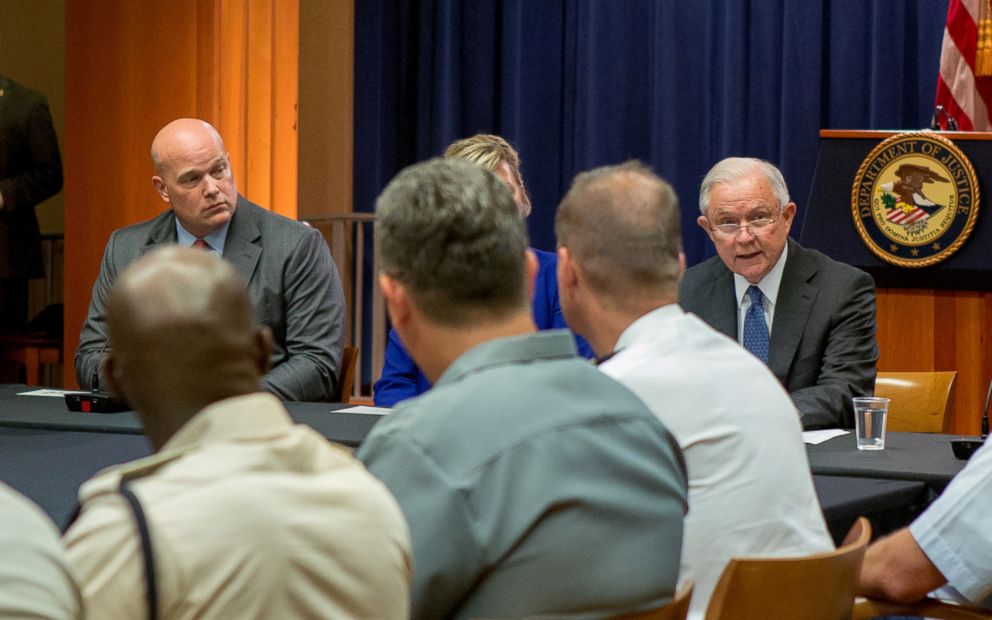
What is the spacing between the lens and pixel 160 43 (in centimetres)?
554

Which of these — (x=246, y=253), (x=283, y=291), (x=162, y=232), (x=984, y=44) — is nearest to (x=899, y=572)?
(x=283, y=291)

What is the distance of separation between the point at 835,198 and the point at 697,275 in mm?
1230

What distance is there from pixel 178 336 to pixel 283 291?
267cm

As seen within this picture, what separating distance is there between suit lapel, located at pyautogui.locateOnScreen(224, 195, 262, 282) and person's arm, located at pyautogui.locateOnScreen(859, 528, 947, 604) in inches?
85.1

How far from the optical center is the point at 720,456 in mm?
1757

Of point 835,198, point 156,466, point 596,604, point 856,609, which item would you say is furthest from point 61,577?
point 835,198

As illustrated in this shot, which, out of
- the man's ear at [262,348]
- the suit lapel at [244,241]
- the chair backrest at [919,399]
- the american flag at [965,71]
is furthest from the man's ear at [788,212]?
the man's ear at [262,348]

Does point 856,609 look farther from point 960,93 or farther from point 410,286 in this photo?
point 960,93

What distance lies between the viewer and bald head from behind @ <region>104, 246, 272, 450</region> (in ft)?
3.81

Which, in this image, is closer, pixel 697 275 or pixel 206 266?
pixel 206 266

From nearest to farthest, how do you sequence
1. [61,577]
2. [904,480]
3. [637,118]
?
[61,577] < [904,480] < [637,118]

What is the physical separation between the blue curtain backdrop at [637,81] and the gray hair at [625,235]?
4.62m

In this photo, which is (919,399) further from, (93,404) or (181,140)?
(181,140)

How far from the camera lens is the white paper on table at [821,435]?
2817 millimetres
